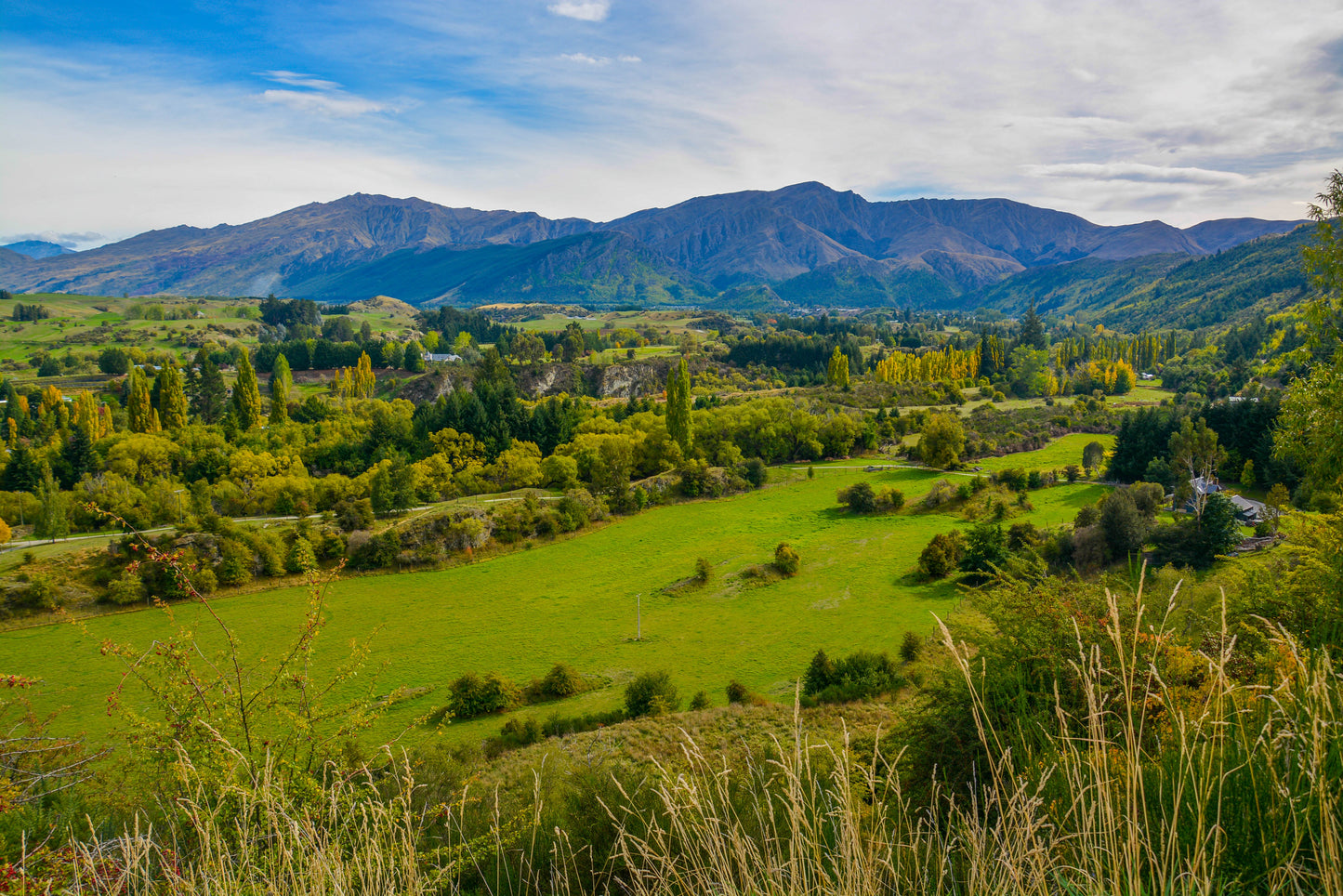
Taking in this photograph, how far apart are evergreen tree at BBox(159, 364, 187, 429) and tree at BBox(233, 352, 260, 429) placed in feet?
14.5

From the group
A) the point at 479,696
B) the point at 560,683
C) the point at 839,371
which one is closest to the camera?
the point at 479,696

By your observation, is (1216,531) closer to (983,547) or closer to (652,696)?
(983,547)

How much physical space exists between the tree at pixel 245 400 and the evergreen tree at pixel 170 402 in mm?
4424

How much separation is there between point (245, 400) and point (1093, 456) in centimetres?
7847

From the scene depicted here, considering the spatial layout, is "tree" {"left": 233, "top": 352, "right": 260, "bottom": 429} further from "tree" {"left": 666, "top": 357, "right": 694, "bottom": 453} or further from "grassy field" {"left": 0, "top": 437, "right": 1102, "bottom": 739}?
"tree" {"left": 666, "top": 357, "right": 694, "bottom": 453}

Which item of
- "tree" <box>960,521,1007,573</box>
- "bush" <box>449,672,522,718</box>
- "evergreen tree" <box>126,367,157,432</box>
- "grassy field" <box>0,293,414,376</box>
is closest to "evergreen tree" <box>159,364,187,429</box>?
"evergreen tree" <box>126,367,157,432</box>

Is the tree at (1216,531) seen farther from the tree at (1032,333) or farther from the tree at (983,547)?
the tree at (1032,333)

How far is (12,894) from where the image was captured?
3.60m

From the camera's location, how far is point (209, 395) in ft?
241

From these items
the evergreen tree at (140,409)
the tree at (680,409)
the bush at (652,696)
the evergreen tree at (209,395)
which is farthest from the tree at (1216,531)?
the evergreen tree at (209,395)

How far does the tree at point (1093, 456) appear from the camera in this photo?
55.3 m

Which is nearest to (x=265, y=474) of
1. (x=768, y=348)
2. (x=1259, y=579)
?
(x=1259, y=579)

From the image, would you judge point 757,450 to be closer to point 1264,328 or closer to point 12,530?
point 12,530

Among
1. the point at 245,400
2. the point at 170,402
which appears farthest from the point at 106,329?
the point at 245,400
